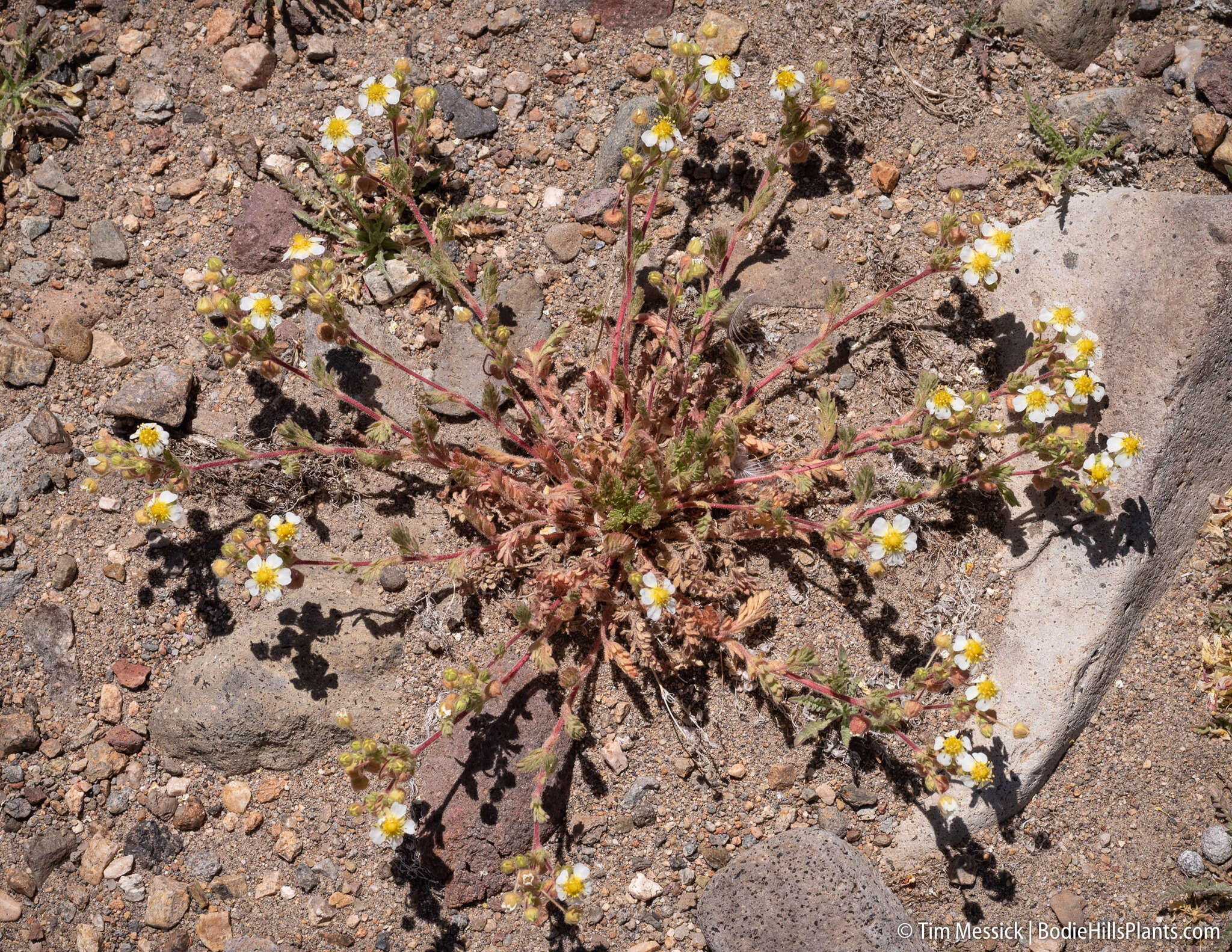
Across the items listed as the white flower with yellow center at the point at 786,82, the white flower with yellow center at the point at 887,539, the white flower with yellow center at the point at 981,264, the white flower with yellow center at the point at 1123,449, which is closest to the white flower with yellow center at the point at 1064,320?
the white flower with yellow center at the point at 981,264

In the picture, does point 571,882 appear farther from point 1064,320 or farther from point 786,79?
point 786,79

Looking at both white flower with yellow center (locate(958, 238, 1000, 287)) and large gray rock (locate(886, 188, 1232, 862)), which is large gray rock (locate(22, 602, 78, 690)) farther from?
white flower with yellow center (locate(958, 238, 1000, 287))

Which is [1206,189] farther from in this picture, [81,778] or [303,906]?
[81,778]

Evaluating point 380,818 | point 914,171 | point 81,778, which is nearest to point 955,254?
point 914,171

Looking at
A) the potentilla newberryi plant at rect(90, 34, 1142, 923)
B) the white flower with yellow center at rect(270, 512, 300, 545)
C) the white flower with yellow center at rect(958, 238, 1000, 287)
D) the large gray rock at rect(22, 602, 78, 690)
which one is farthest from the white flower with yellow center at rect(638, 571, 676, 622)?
the large gray rock at rect(22, 602, 78, 690)

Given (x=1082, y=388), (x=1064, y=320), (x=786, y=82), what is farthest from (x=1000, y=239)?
(x=786, y=82)

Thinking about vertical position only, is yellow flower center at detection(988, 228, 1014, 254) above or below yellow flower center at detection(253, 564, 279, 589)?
above
